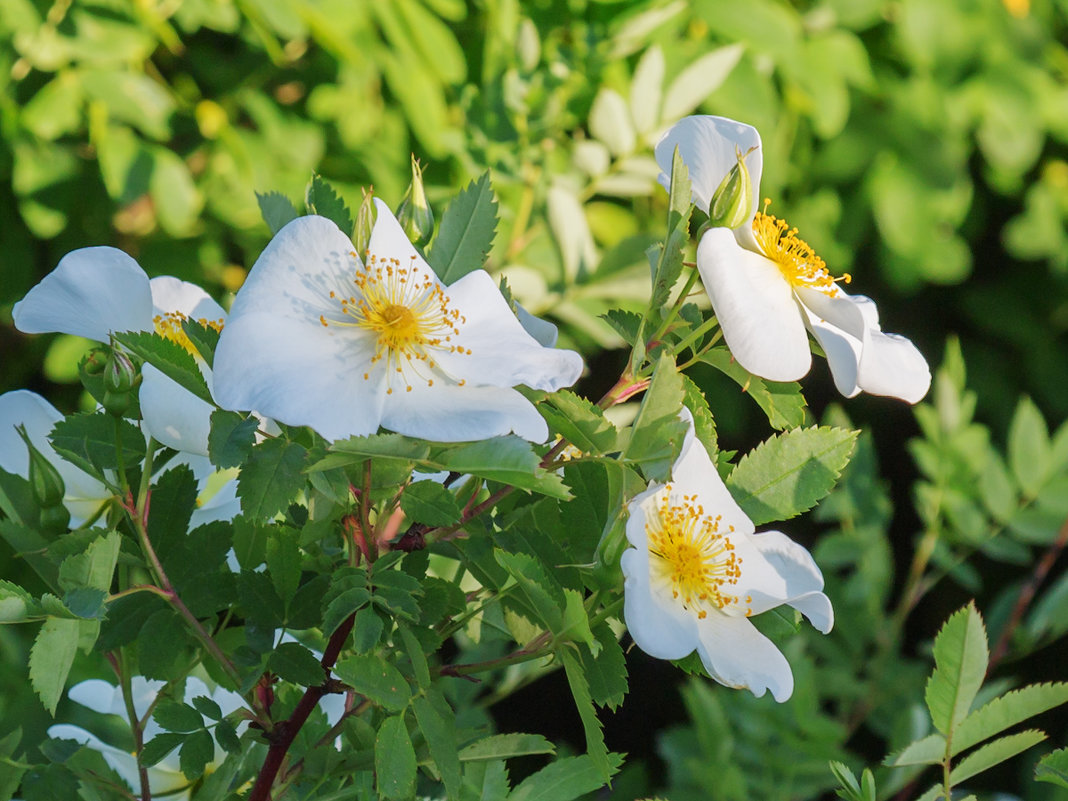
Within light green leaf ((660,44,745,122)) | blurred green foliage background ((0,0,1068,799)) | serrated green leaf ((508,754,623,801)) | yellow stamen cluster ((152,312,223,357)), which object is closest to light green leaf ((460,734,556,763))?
serrated green leaf ((508,754,623,801))

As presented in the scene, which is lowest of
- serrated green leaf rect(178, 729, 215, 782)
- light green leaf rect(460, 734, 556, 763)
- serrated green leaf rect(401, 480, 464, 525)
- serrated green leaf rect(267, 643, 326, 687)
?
light green leaf rect(460, 734, 556, 763)

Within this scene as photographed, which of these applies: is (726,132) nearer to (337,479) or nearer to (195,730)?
(337,479)

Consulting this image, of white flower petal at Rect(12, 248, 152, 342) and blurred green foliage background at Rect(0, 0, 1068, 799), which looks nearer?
white flower petal at Rect(12, 248, 152, 342)

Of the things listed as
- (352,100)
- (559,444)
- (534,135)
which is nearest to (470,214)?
(559,444)

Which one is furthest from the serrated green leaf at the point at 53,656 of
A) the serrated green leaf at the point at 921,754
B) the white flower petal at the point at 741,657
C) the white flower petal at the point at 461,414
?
the serrated green leaf at the point at 921,754

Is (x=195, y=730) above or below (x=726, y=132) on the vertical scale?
below

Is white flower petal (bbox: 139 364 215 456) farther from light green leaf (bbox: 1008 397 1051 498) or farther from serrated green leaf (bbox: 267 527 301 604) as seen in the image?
light green leaf (bbox: 1008 397 1051 498)
